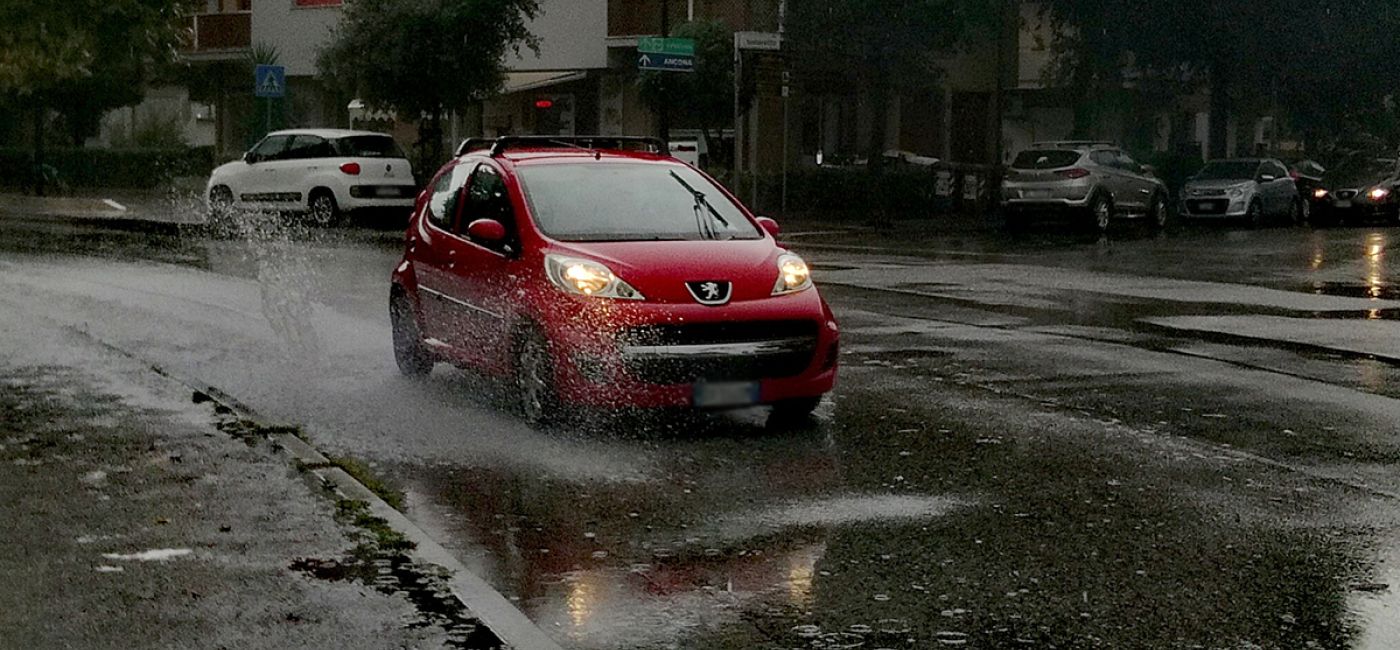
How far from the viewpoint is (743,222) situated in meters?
11.3

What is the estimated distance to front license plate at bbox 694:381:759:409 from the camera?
9.73m

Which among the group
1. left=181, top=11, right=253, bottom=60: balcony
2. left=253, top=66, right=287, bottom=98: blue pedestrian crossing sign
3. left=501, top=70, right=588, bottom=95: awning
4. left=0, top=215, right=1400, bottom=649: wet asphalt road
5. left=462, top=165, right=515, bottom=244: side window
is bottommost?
left=0, top=215, right=1400, bottom=649: wet asphalt road

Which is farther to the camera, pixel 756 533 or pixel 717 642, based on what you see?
pixel 756 533

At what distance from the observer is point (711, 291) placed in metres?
9.89

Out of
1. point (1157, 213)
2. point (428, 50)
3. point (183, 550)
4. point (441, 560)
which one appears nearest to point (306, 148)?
point (428, 50)

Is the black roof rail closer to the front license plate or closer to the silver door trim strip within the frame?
the silver door trim strip

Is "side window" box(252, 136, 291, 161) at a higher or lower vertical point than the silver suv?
higher

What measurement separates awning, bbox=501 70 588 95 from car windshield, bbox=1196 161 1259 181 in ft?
45.9

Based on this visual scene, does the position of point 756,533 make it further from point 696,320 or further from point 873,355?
point 873,355

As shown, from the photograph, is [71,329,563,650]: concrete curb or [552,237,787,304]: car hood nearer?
[71,329,563,650]: concrete curb

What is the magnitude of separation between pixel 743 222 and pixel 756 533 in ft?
13.2

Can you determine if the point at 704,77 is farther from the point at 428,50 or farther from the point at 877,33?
the point at 428,50

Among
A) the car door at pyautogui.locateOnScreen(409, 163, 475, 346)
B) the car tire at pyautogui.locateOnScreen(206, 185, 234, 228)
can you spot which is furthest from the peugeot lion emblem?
the car tire at pyautogui.locateOnScreen(206, 185, 234, 228)

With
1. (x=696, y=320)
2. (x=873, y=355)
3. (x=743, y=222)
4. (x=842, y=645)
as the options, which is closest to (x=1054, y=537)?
(x=842, y=645)
